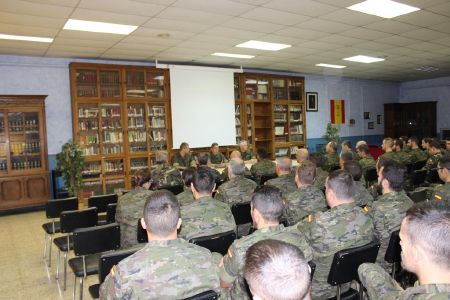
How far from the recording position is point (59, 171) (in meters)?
8.02

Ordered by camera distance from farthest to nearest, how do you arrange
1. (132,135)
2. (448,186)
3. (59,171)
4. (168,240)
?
(132,135)
(59,171)
(448,186)
(168,240)

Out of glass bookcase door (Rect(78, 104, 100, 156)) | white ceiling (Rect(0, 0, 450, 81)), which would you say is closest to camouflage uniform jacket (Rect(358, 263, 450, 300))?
white ceiling (Rect(0, 0, 450, 81))

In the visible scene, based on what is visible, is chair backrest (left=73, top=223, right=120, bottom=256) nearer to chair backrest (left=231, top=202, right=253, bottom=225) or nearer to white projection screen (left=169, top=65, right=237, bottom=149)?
chair backrest (left=231, top=202, right=253, bottom=225)

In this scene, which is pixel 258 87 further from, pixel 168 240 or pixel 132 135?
pixel 168 240

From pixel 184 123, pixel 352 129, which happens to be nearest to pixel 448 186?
pixel 184 123

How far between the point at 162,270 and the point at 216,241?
105cm

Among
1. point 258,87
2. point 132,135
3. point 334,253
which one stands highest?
point 258,87

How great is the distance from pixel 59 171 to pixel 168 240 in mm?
6930

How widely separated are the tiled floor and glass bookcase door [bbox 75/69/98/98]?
318 cm

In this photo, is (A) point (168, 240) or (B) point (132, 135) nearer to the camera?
(A) point (168, 240)

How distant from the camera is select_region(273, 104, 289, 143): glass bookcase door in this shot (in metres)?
11.7

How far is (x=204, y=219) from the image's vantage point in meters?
3.08

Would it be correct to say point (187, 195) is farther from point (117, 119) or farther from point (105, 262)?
point (117, 119)

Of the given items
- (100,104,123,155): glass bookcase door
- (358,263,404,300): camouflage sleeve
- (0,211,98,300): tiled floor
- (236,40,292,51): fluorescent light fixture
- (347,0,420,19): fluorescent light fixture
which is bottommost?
(0,211,98,300): tiled floor
